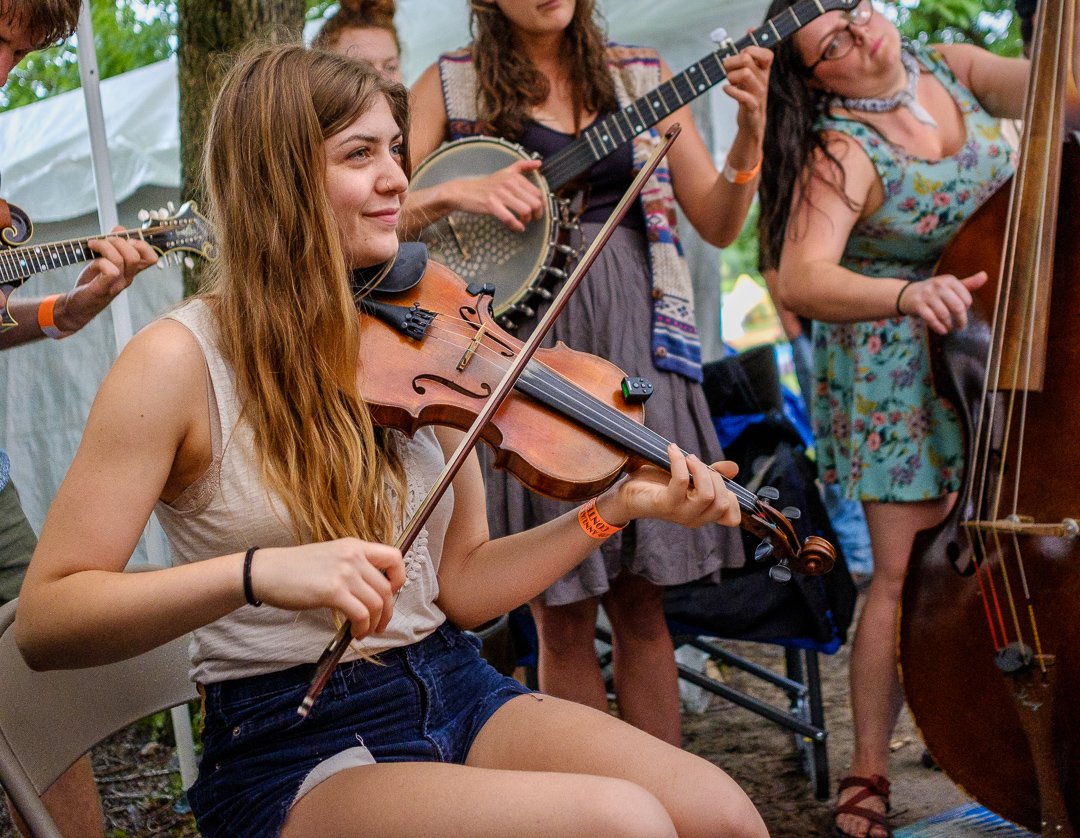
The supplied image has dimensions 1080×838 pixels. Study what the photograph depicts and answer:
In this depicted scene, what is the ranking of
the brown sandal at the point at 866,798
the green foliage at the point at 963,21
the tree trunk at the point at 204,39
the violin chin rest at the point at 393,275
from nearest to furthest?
the violin chin rest at the point at 393,275, the brown sandal at the point at 866,798, the tree trunk at the point at 204,39, the green foliage at the point at 963,21

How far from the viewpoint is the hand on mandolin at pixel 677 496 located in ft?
4.75

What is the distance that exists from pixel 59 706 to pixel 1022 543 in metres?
1.49

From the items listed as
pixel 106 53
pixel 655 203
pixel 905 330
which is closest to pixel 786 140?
pixel 655 203

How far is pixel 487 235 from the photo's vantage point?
2.25 m

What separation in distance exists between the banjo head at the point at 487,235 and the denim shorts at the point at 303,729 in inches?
34.7

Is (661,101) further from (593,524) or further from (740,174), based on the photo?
(593,524)

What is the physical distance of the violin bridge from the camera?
60.2 inches

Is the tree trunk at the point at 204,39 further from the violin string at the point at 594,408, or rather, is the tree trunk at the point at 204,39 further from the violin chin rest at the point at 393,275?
the violin string at the point at 594,408

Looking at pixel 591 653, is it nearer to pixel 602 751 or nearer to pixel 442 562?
pixel 442 562

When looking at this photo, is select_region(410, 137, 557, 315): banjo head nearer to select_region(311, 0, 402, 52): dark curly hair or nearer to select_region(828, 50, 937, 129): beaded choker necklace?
select_region(311, 0, 402, 52): dark curly hair

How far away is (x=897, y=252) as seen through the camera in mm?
2420

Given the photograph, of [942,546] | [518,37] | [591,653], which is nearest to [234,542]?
[591,653]

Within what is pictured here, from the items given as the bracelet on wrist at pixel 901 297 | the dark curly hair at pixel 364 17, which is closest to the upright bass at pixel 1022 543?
the bracelet on wrist at pixel 901 297

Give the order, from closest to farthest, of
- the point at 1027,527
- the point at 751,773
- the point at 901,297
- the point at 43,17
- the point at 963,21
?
the point at 1027,527 → the point at 43,17 → the point at 901,297 → the point at 751,773 → the point at 963,21
